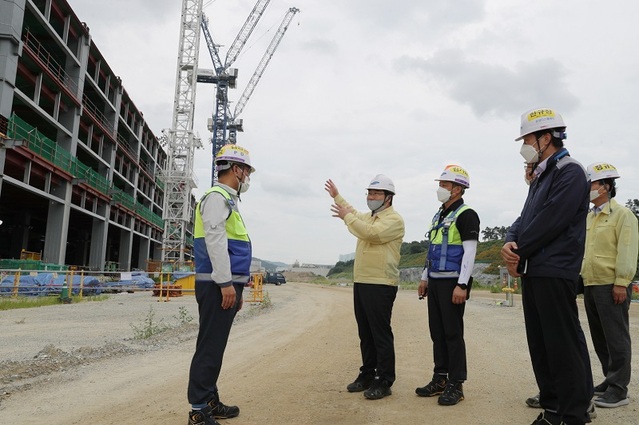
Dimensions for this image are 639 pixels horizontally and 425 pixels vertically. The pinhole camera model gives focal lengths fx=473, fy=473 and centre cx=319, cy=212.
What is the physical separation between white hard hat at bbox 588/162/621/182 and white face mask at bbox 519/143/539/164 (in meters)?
1.38

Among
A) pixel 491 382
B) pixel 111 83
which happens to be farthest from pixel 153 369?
pixel 111 83

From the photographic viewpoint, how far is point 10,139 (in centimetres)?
2170

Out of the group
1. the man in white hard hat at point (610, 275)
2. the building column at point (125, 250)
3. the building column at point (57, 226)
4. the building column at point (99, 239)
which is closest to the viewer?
the man in white hard hat at point (610, 275)

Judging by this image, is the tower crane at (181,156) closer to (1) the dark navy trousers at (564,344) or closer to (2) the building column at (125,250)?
(2) the building column at (125,250)

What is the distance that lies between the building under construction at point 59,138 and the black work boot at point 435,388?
23451 mm

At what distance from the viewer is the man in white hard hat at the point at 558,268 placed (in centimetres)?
302

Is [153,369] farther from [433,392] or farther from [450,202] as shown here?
[450,202]

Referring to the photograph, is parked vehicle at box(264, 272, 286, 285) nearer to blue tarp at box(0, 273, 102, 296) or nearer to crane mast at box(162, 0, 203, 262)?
crane mast at box(162, 0, 203, 262)

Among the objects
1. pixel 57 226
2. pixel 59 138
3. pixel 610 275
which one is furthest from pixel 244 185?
pixel 59 138

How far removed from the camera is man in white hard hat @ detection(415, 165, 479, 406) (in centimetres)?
424

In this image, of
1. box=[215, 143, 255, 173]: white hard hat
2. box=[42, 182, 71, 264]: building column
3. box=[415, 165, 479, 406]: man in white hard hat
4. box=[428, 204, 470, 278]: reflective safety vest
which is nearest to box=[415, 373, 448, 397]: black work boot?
box=[415, 165, 479, 406]: man in white hard hat

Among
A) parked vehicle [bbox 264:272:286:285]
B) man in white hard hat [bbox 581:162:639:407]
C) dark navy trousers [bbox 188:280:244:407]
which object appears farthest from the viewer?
parked vehicle [bbox 264:272:286:285]

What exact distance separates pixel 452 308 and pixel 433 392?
0.79 metres

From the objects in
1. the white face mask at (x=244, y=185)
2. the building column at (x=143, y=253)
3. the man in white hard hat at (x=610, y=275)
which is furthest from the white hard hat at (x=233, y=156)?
the building column at (x=143, y=253)
